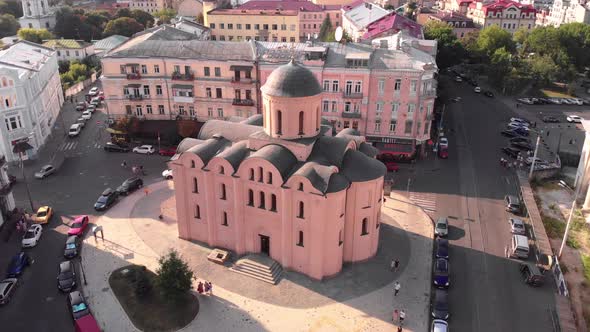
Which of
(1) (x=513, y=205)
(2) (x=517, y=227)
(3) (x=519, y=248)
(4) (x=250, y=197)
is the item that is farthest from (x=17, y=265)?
(1) (x=513, y=205)

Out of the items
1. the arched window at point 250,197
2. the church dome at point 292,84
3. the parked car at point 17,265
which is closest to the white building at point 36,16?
the parked car at point 17,265

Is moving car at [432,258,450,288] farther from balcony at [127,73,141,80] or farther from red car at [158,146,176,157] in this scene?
balcony at [127,73,141,80]

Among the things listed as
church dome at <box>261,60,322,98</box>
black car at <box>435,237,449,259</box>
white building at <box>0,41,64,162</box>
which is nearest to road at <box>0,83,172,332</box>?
white building at <box>0,41,64,162</box>

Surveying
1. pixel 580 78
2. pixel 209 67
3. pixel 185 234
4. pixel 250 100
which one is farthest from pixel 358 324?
pixel 580 78

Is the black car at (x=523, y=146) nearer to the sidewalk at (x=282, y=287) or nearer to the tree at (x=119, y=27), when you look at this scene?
the sidewalk at (x=282, y=287)

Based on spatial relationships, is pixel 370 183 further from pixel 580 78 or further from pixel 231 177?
pixel 580 78
